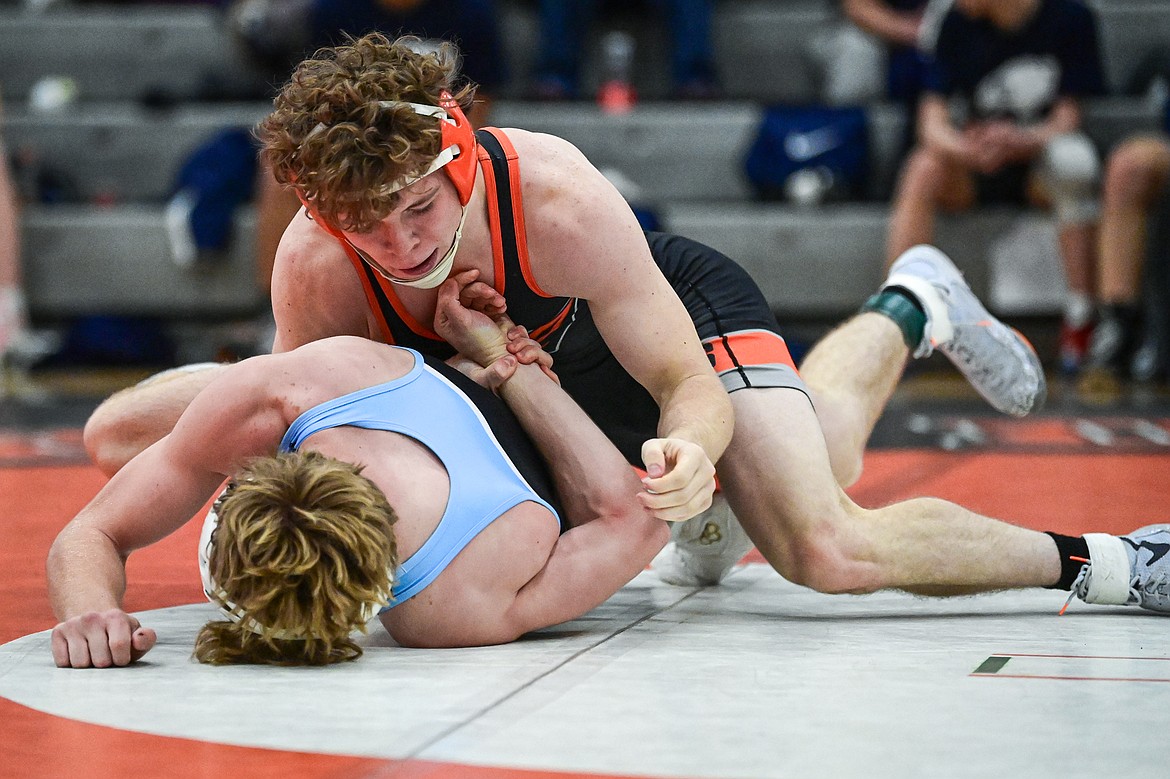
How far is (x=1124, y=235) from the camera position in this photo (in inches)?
261

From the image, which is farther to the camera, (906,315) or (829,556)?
(906,315)

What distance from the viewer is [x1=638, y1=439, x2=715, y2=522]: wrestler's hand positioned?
2.28m

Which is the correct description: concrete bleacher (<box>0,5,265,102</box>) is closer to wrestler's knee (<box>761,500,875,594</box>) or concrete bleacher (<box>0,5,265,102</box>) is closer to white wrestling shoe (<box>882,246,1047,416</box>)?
white wrestling shoe (<box>882,246,1047,416</box>)

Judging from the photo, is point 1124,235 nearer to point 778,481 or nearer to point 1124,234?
point 1124,234

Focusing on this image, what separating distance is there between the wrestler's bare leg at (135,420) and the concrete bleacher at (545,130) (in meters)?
4.19

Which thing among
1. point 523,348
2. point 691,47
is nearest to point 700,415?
point 523,348

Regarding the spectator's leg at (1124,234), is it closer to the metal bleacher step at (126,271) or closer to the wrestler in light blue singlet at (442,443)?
the metal bleacher step at (126,271)

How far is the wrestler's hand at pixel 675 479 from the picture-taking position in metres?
2.28

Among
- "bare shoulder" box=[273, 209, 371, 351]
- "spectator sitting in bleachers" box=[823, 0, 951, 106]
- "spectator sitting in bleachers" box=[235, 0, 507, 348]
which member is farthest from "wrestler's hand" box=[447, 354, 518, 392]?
"spectator sitting in bleachers" box=[823, 0, 951, 106]

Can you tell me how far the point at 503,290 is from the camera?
275cm

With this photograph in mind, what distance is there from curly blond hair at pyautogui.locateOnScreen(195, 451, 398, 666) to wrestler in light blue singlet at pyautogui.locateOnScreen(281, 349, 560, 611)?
14 centimetres

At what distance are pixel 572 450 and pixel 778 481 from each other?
427mm

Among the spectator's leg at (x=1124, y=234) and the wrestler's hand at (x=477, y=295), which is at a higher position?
the wrestler's hand at (x=477, y=295)

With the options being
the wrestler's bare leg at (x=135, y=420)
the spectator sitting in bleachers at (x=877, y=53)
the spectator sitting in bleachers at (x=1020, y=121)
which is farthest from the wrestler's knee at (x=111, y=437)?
the spectator sitting in bleachers at (x=877, y=53)
